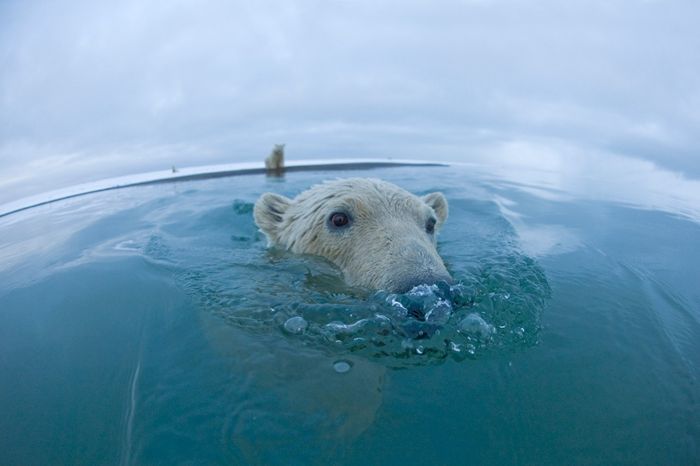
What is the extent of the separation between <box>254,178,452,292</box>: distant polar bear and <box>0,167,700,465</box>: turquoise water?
0.21 metres

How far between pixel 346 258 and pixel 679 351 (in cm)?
290

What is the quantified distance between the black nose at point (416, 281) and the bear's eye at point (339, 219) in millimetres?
1490

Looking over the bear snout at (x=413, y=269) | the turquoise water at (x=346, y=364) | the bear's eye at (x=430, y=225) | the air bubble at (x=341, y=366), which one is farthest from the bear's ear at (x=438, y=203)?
the air bubble at (x=341, y=366)

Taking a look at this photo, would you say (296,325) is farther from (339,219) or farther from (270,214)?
(270,214)

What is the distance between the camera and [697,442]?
6.02ft

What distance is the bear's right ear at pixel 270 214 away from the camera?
5.36 m

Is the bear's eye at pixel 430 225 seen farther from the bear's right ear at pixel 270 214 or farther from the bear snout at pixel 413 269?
the bear's right ear at pixel 270 214

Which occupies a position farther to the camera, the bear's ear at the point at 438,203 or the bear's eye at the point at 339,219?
the bear's ear at the point at 438,203

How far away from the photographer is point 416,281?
269 cm

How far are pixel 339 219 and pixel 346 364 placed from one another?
81.9 inches

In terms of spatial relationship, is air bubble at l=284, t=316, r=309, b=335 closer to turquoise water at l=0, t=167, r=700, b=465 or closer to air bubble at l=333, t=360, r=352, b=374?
turquoise water at l=0, t=167, r=700, b=465

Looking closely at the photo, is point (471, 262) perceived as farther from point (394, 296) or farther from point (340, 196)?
point (394, 296)

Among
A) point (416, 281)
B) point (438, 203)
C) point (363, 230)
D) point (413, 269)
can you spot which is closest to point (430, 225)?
point (363, 230)

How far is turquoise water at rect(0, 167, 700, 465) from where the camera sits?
5.90ft
